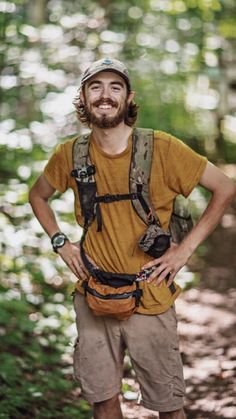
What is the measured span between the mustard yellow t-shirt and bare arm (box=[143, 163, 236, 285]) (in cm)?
5

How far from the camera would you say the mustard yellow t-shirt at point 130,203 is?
3.35 m

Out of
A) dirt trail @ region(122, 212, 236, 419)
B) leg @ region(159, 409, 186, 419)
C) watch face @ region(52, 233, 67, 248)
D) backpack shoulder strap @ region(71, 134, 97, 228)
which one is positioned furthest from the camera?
dirt trail @ region(122, 212, 236, 419)

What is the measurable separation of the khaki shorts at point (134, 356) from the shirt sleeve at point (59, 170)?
59cm

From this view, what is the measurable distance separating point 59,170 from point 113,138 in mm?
385

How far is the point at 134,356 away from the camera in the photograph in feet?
11.6

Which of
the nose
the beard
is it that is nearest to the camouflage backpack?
the beard

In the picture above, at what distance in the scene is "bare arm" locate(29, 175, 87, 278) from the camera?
11.9 ft

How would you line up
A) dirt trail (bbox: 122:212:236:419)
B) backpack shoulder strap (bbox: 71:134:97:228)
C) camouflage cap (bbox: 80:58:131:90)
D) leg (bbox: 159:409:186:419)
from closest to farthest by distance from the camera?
camouflage cap (bbox: 80:58:131:90), backpack shoulder strap (bbox: 71:134:97:228), leg (bbox: 159:409:186:419), dirt trail (bbox: 122:212:236:419)

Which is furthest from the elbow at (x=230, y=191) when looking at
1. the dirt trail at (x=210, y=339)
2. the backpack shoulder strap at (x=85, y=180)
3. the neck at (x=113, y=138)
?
the dirt trail at (x=210, y=339)

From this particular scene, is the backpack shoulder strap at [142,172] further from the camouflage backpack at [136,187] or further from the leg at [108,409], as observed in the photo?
the leg at [108,409]

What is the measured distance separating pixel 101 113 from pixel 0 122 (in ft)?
7.12

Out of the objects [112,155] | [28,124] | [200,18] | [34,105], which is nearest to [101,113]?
[112,155]

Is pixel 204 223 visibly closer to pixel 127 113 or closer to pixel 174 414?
pixel 127 113

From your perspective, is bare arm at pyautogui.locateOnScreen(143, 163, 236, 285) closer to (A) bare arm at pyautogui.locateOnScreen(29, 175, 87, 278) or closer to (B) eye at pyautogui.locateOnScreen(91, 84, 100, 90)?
(A) bare arm at pyautogui.locateOnScreen(29, 175, 87, 278)
